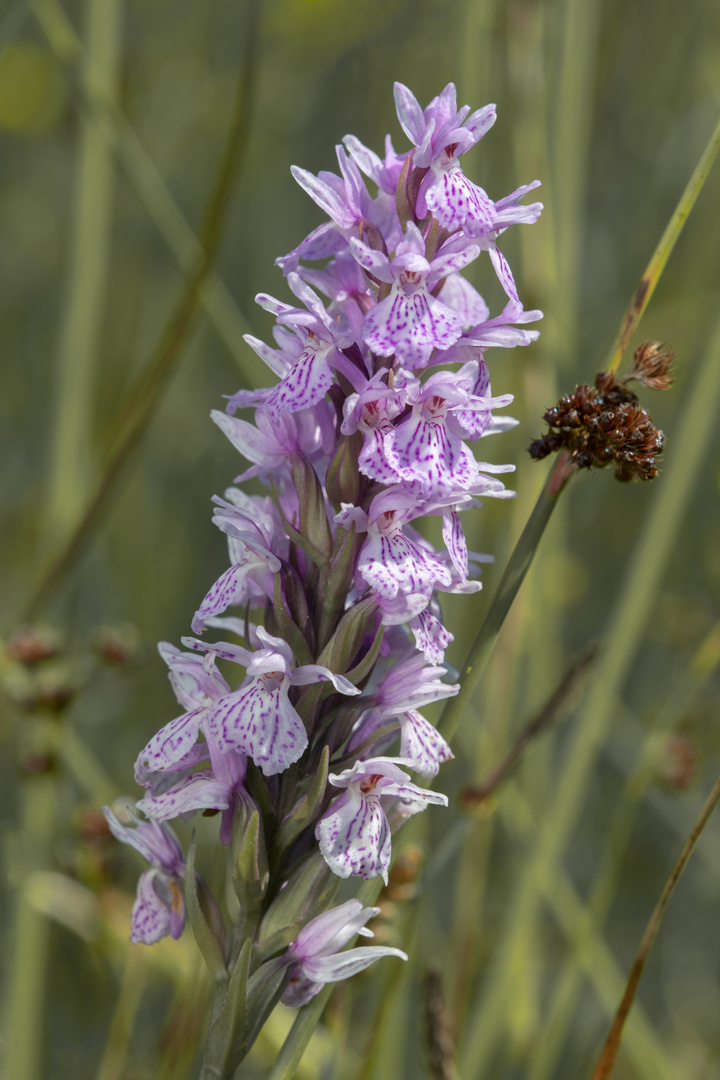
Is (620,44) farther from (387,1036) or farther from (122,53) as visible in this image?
(387,1036)

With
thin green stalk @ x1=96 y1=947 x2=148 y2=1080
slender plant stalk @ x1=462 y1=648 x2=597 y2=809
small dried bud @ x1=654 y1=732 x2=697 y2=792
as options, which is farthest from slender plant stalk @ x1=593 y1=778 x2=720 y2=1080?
thin green stalk @ x1=96 y1=947 x2=148 y2=1080

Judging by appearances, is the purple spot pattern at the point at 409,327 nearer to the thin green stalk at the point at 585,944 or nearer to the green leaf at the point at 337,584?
the green leaf at the point at 337,584

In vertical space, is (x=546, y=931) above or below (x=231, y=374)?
below

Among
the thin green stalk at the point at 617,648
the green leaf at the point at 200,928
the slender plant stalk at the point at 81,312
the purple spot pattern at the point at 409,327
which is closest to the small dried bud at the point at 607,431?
the purple spot pattern at the point at 409,327

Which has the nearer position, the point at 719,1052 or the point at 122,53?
the point at 719,1052

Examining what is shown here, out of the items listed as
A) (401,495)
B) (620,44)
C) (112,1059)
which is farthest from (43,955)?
(620,44)

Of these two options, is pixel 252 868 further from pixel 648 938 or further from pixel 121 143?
pixel 121 143

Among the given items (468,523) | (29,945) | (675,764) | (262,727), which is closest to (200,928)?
(262,727)
